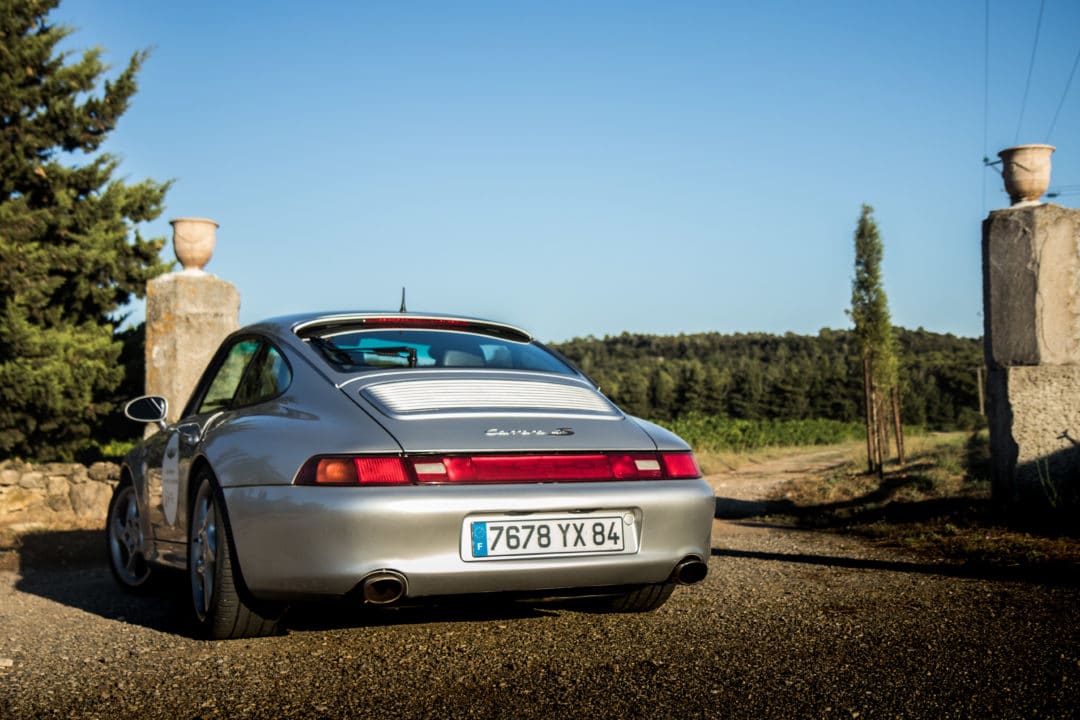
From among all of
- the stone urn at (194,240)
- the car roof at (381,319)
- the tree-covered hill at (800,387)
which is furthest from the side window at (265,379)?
the tree-covered hill at (800,387)

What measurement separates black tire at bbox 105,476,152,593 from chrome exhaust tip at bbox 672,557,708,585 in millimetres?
2957

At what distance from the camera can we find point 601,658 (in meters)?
3.61

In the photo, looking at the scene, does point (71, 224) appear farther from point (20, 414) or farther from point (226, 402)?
point (226, 402)

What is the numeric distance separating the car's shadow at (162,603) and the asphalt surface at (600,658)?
0.03 meters

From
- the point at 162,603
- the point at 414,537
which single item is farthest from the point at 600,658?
the point at 162,603

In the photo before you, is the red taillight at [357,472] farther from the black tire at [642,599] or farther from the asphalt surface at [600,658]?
the black tire at [642,599]

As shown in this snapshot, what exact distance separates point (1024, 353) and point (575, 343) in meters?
107

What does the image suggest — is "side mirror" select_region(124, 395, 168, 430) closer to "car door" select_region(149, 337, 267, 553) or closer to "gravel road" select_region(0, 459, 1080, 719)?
"car door" select_region(149, 337, 267, 553)

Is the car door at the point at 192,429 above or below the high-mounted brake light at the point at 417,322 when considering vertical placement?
below

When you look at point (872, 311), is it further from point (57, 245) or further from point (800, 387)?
point (800, 387)

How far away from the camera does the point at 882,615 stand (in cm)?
438

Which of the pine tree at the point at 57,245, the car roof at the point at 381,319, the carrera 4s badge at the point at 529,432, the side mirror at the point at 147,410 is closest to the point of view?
the carrera 4s badge at the point at 529,432

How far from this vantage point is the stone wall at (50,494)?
10602 millimetres

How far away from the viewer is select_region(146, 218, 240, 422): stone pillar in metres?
10.3
